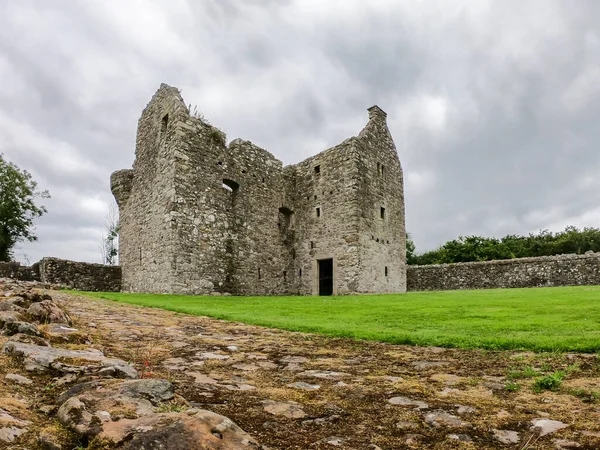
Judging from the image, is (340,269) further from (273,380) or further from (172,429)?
(172,429)

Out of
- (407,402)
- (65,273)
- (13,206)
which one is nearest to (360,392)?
(407,402)

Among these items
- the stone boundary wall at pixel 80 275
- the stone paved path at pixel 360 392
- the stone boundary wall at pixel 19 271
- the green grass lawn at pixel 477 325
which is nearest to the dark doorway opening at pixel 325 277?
the stone boundary wall at pixel 80 275

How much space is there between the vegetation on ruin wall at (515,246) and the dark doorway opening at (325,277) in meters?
25.8

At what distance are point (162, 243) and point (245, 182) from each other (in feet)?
16.8

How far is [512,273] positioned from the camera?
22.5 metres

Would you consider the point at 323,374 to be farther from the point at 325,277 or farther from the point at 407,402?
the point at 325,277

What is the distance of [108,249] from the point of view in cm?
4456

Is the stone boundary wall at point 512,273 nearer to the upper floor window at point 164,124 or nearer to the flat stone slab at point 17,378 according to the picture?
the upper floor window at point 164,124

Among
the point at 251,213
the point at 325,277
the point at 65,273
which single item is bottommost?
the point at 325,277

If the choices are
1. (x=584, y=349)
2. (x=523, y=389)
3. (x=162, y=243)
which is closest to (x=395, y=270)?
(x=162, y=243)

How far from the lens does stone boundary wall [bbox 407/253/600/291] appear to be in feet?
66.9

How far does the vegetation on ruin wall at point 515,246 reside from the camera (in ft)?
143

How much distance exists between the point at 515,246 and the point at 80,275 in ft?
153

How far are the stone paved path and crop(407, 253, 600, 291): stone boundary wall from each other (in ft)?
64.2
